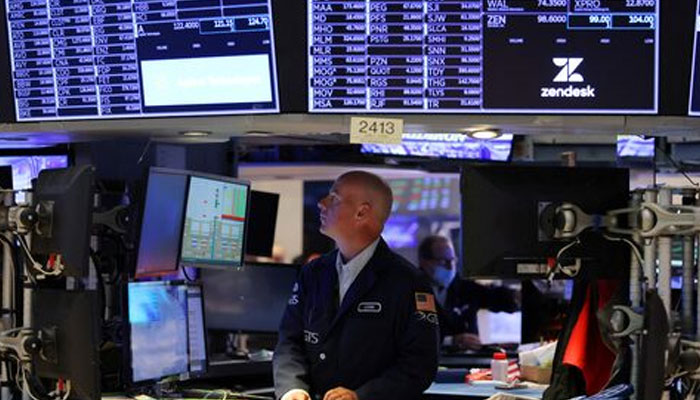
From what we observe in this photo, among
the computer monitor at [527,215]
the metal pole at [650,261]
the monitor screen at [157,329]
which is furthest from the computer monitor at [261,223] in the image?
the metal pole at [650,261]

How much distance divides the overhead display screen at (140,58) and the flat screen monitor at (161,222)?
469mm

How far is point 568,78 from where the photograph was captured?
352 centimetres

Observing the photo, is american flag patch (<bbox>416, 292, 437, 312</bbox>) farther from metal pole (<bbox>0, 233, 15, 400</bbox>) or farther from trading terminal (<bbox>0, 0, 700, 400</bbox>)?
metal pole (<bbox>0, 233, 15, 400</bbox>)

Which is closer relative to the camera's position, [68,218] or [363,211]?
[68,218]

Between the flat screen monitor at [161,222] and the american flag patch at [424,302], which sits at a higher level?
the flat screen monitor at [161,222]

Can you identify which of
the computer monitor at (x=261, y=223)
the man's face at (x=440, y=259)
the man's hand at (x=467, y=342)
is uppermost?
the computer monitor at (x=261, y=223)

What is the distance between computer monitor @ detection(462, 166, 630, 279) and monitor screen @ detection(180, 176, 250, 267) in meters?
1.57

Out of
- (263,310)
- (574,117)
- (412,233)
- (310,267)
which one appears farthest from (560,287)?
A: (412,233)

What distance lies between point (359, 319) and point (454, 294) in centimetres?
338

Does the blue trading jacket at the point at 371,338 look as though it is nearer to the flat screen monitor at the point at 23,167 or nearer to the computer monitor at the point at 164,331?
the computer monitor at the point at 164,331

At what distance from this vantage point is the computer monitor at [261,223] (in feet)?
17.3

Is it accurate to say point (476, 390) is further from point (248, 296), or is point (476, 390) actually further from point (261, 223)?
point (261, 223)

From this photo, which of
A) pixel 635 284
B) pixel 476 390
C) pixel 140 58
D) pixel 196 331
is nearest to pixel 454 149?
pixel 476 390

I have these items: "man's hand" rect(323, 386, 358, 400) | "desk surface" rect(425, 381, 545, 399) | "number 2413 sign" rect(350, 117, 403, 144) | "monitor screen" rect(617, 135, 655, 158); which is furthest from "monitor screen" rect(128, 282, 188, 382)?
"monitor screen" rect(617, 135, 655, 158)
